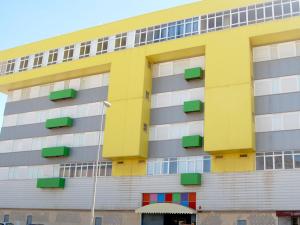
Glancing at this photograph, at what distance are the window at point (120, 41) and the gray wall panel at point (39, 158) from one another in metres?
11.0

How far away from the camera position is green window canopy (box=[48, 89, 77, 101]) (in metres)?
45.0

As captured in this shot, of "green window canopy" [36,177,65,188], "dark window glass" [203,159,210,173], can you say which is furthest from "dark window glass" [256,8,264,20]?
"green window canopy" [36,177,65,188]

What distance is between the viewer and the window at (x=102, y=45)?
4531 centimetres

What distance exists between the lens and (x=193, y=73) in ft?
128

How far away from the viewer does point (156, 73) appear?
4228cm

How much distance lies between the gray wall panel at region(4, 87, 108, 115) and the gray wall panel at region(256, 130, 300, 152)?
17.1 meters

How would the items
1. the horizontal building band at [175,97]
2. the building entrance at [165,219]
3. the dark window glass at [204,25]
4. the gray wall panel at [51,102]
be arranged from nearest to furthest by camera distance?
the building entrance at [165,219], the horizontal building band at [175,97], the dark window glass at [204,25], the gray wall panel at [51,102]

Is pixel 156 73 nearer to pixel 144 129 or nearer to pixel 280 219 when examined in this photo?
pixel 144 129

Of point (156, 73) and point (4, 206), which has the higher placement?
point (156, 73)

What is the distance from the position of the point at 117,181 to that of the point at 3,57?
24.8 m

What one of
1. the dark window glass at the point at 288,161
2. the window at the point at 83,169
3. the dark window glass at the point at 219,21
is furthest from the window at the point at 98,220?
the dark window glass at the point at 219,21

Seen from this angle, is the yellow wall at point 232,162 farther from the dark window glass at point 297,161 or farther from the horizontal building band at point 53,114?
the horizontal building band at point 53,114

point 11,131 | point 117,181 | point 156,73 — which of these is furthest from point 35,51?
point 117,181

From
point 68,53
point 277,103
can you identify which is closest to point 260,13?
point 277,103
